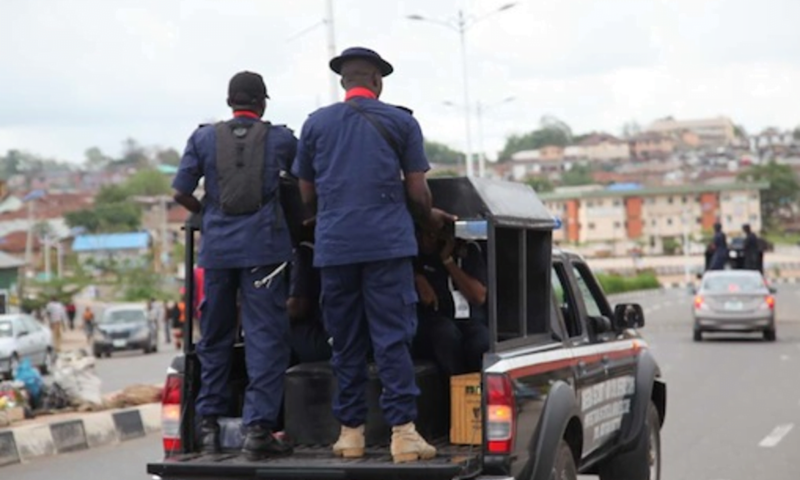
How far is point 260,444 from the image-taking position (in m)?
7.36

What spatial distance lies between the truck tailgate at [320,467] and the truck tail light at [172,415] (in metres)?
0.17

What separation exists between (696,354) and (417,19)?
90.7 feet

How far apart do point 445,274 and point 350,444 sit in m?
1.20

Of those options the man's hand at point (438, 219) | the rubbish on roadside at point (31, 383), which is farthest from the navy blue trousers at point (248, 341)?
the rubbish on roadside at point (31, 383)

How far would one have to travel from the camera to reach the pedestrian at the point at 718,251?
1325 inches

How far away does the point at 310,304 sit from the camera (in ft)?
26.9

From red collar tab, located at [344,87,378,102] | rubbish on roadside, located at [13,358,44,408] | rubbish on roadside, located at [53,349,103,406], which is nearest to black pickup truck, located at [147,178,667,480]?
red collar tab, located at [344,87,378,102]

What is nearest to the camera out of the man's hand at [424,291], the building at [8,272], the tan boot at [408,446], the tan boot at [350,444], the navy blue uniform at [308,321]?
the tan boot at [408,446]

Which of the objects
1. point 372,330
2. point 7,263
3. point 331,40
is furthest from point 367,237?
point 7,263

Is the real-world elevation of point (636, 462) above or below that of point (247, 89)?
below

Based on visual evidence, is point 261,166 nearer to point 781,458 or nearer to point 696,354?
point 781,458

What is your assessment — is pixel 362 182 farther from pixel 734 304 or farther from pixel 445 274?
pixel 734 304

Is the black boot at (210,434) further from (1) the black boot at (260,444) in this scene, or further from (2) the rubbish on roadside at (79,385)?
(2) the rubbish on roadside at (79,385)

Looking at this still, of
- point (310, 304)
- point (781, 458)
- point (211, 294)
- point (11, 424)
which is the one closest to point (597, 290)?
point (310, 304)
